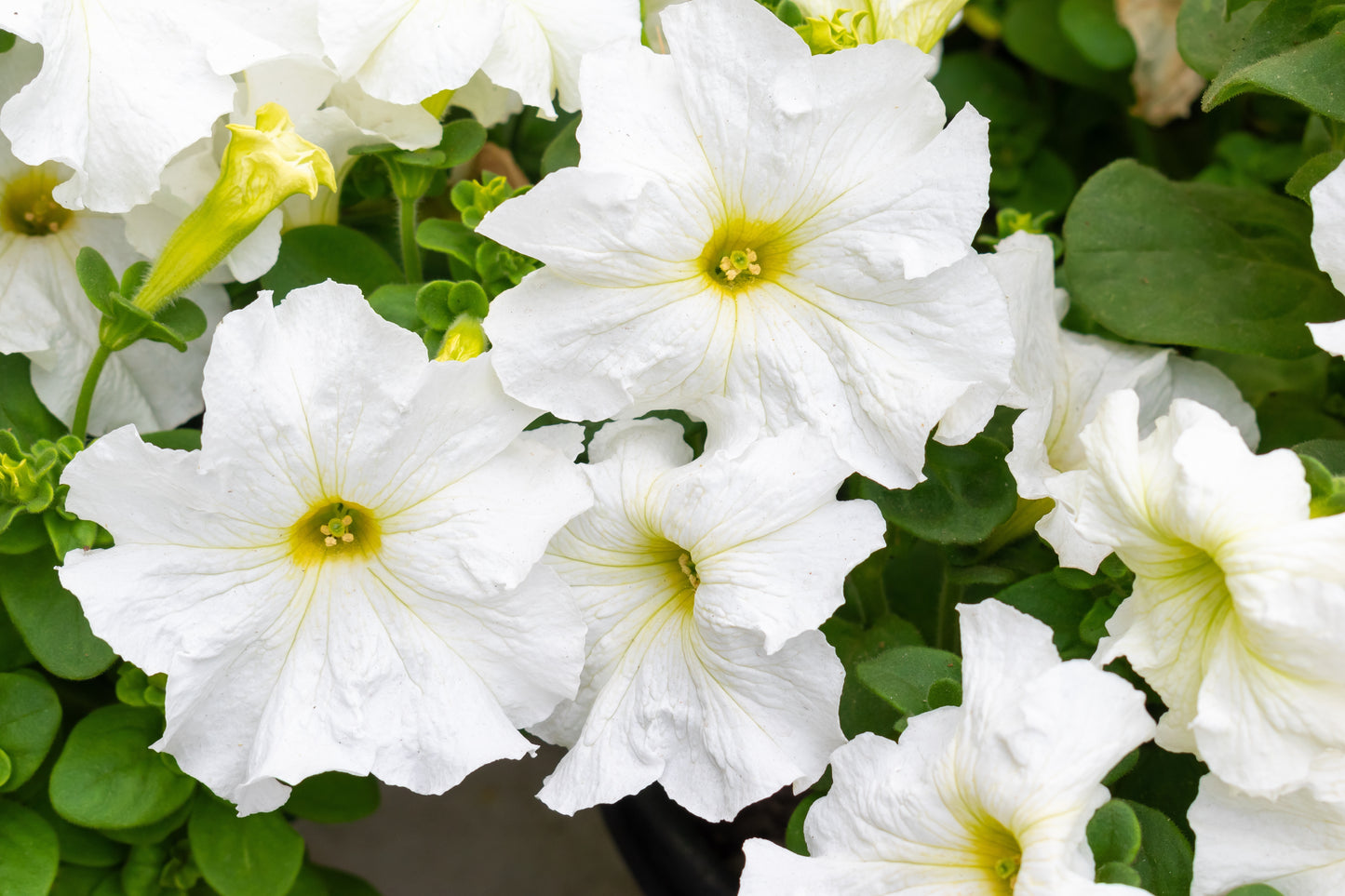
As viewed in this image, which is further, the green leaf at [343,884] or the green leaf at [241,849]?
the green leaf at [343,884]

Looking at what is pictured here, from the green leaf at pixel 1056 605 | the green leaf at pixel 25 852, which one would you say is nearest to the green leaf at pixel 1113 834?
the green leaf at pixel 1056 605

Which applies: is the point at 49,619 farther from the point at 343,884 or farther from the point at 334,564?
the point at 343,884

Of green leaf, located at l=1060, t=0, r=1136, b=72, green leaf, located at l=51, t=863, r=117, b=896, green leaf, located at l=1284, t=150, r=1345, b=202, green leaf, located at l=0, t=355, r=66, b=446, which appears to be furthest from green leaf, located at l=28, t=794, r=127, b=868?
green leaf, located at l=1060, t=0, r=1136, b=72

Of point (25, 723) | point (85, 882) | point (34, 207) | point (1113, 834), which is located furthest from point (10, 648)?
point (1113, 834)

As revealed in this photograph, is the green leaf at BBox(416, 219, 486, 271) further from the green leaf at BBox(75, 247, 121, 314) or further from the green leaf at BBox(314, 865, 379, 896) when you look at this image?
the green leaf at BBox(314, 865, 379, 896)

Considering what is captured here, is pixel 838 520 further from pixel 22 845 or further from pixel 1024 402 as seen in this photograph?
pixel 22 845

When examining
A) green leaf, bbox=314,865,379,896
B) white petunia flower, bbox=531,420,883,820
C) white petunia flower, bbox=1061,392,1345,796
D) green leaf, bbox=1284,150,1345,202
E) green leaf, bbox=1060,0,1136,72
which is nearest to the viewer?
white petunia flower, bbox=1061,392,1345,796

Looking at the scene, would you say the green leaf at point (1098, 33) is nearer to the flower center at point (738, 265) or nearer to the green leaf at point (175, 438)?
the flower center at point (738, 265)

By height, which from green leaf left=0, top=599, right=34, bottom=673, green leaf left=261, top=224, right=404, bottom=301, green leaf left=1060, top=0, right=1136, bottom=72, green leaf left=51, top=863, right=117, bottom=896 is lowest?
green leaf left=51, top=863, right=117, bottom=896
